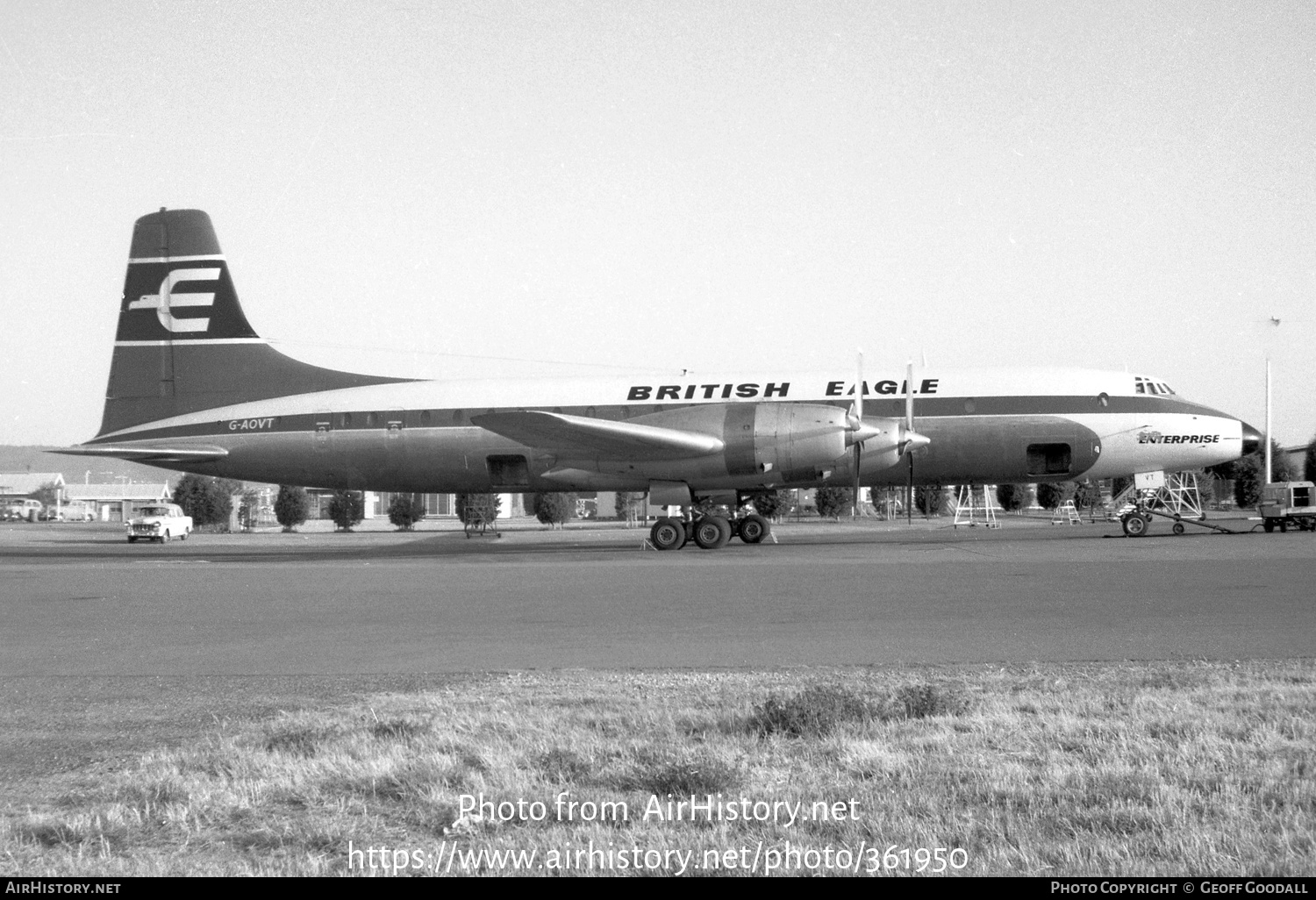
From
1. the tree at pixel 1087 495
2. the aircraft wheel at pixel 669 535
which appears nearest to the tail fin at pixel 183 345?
the aircraft wheel at pixel 669 535

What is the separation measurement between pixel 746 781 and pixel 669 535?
21595 millimetres

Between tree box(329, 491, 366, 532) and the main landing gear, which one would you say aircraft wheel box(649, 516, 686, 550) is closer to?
the main landing gear

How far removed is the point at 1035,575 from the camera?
55.9 feet

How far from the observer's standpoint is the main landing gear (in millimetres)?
26797

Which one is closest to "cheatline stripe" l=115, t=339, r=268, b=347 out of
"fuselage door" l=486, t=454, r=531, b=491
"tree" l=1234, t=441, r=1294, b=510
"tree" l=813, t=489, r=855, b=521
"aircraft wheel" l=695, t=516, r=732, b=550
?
"fuselage door" l=486, t=454, r=531, b=491

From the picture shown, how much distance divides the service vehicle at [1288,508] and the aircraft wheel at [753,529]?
18013mm

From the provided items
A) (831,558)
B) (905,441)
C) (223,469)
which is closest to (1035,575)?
(831,558)

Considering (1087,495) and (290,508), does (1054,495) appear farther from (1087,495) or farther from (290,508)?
(290,508)

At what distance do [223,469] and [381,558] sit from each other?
773 centimetres

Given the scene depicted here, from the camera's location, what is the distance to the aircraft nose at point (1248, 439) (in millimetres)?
27844

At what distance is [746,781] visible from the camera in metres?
5.80

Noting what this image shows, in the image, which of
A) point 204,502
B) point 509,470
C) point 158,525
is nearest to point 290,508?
point 204,502

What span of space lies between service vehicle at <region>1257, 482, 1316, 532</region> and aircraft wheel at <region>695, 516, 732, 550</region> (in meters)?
20.0
